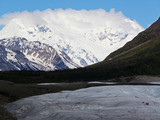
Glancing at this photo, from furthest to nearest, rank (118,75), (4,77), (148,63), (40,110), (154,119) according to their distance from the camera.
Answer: (148,63), (118,75), (4,77), (40,110), (154,119)

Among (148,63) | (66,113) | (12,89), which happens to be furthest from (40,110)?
(148,63)

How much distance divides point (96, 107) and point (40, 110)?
7.71 metres

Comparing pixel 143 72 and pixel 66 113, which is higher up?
pixel 143 72

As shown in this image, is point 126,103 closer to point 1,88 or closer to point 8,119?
point 8,119

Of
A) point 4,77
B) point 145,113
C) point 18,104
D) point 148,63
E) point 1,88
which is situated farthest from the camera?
point 148,63

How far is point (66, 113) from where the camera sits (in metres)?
40.2

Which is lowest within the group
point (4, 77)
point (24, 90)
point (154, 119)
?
point (154, 119)

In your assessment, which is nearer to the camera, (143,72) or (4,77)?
(4,77)

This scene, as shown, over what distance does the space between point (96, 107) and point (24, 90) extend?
23.8 m

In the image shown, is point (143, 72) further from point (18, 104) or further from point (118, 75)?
point (18, 104)

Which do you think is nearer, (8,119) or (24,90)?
(8,119)

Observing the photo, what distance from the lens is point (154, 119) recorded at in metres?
34.5

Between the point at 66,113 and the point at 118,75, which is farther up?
the point at 118,75

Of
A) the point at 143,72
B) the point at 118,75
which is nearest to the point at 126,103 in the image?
the point at 118,75
